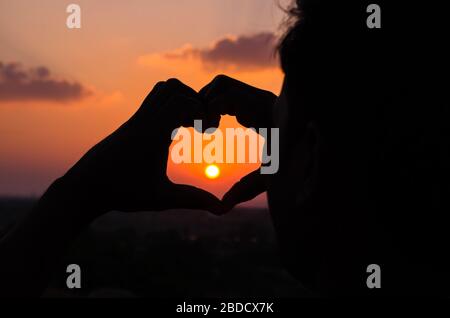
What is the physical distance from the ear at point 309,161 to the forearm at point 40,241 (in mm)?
950

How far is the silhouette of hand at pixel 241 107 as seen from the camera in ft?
7.04

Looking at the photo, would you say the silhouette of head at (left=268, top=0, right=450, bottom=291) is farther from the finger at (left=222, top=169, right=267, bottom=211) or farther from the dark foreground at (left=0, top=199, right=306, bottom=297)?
the dark foreground at (left=0, top=199, right=306, bottom=297)

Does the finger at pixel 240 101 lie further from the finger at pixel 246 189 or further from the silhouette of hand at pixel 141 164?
the finger at pixel 246 189

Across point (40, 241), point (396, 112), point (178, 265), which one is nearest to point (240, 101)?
point (40, 241)

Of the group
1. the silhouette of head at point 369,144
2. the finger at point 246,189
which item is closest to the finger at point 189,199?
the finger at point 246,189

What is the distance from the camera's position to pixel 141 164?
7.09 ft

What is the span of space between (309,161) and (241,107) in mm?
902

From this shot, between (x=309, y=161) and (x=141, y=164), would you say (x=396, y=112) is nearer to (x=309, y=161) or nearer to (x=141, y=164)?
(x=309, y=161)

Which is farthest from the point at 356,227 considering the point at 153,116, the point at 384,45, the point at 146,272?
the point at 146,272

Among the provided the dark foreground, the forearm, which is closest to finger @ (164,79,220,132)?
the forearm

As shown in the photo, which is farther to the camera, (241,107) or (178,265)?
(178,265)

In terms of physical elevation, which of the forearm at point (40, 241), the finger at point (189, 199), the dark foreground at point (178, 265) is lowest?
the dark foreground at point (178, 265)

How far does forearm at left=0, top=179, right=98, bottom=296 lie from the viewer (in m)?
1.87
